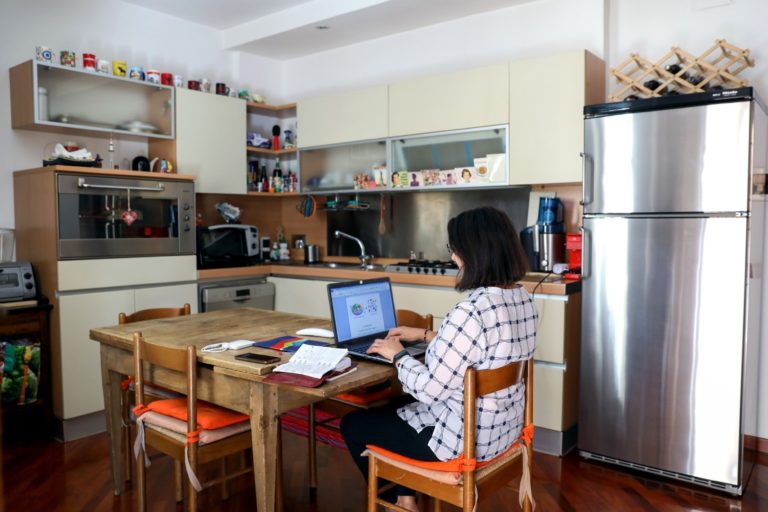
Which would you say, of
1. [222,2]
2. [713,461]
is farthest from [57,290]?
[713,461]

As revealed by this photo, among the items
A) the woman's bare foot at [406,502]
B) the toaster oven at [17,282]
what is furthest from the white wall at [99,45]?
the woman's bare foot at [406,502]

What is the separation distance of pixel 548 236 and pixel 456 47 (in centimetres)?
151

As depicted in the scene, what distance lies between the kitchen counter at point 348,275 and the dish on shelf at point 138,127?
0.98 meters

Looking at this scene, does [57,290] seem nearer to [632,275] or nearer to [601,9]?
[632,275]

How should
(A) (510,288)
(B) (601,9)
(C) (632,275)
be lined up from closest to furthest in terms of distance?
(A) (510,288)
(C) (632,275)
(B) (601,9)

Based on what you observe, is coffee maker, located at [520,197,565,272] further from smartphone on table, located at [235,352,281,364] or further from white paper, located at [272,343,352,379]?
smartphone on table, located at [235,352,281,364]

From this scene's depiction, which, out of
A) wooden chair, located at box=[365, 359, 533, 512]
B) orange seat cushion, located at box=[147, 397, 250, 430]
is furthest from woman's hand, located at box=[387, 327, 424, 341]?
orange seat cushion, located at box=[147, 397, 250, 430]

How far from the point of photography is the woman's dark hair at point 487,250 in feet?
5.98

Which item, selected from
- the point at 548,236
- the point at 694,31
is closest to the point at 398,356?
the point at 548,236

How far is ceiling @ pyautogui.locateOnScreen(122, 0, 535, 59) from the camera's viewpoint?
3.90m

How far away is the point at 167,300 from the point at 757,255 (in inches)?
128

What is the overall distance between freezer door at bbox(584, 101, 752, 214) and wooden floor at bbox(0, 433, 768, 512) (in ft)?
4.12

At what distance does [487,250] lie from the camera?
183cm

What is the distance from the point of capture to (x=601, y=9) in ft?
11.4
